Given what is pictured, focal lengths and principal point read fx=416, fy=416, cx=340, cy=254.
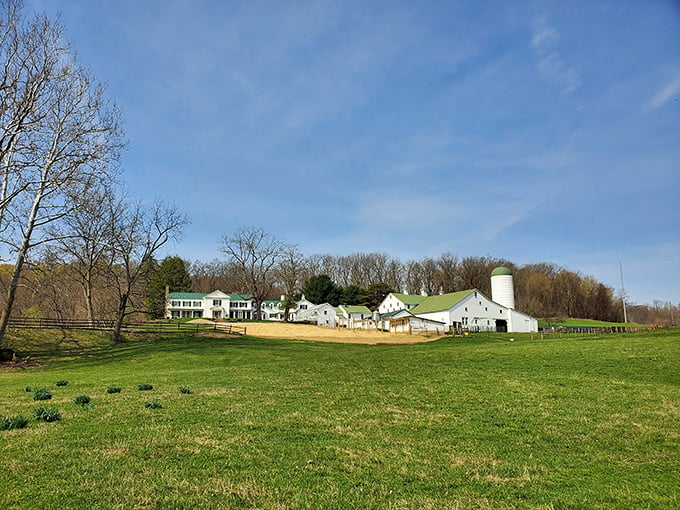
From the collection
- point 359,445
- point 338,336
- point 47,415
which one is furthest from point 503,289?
point 47,415

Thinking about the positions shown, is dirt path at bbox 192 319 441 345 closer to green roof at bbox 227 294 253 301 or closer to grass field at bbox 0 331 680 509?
grass field at bbox 0 331 680 509

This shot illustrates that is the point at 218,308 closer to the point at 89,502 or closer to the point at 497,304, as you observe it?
the point at 497,304

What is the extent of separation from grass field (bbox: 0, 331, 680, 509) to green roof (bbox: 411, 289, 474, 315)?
44.9 m

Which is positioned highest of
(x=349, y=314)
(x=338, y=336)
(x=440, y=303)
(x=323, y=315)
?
(x=440, y=303)

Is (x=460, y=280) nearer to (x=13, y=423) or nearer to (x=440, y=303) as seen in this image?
(x=440, y=303)

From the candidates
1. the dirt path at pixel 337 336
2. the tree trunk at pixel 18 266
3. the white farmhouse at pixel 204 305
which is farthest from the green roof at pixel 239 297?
the tree trunk at pixel 18 266

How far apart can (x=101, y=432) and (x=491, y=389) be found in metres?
9.35

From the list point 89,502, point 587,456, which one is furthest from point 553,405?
point 89,502

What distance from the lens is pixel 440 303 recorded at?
200 feet

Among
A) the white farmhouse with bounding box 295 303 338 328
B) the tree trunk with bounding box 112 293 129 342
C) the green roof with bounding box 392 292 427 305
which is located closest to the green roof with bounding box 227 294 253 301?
the white farmhouse with bounding box 295 303 338 328

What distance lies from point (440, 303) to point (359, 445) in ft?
184

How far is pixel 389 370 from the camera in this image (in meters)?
16.0

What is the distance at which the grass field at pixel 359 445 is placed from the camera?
4.77 meters

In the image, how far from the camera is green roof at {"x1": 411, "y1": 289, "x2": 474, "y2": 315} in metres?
57.7
